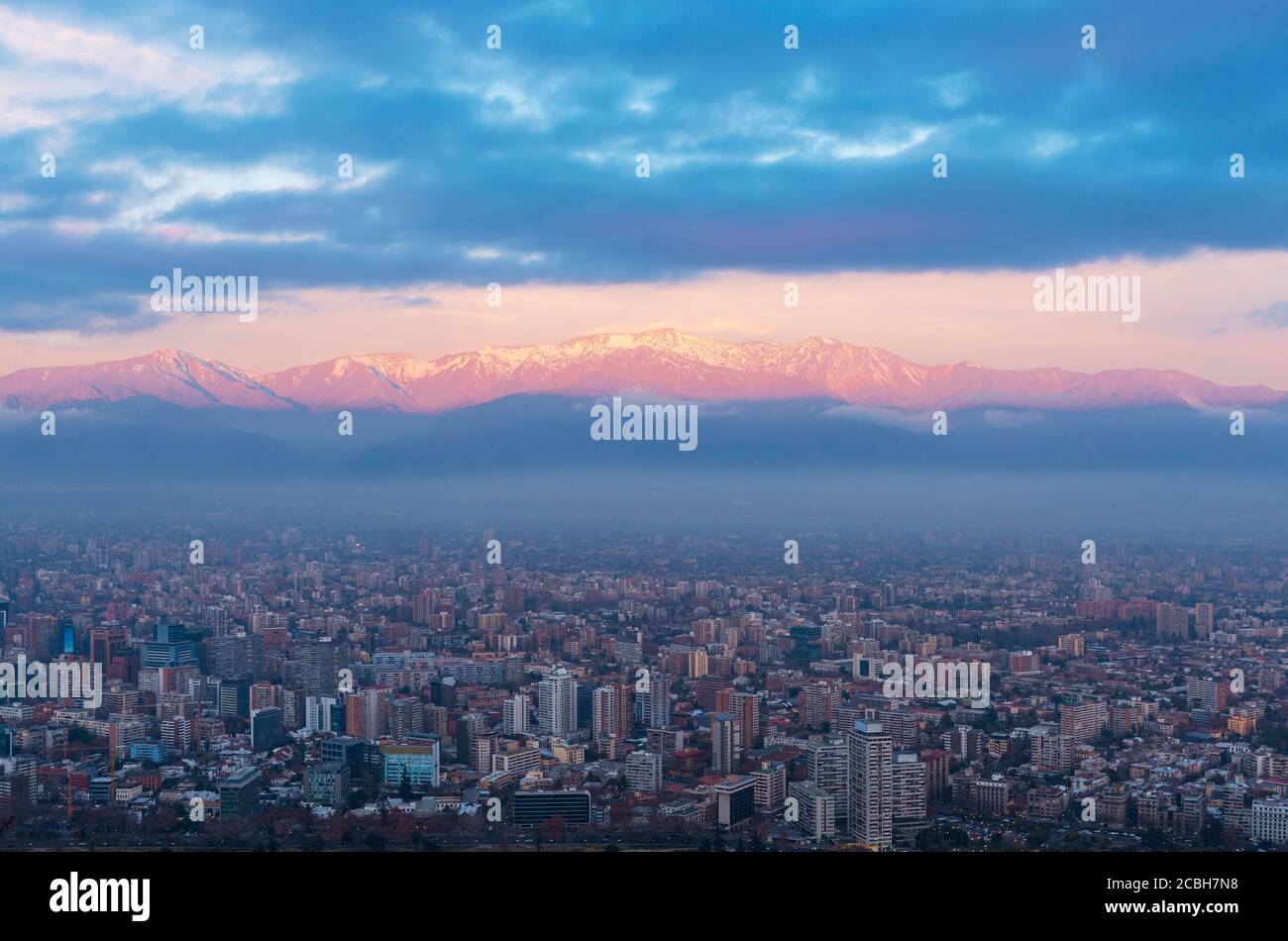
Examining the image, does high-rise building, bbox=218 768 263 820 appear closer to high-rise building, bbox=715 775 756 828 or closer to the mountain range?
high-rise building, bbox=715 775 756 828

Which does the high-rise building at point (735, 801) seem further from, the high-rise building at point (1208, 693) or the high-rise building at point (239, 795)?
the high-rise building at point (1208, 693)

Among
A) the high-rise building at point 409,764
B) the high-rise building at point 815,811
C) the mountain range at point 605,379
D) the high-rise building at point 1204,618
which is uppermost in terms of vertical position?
the mountain range at point 605,379

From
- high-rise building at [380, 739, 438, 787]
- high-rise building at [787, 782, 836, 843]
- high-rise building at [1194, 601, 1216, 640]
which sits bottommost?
high-rise building at [380, 739, 438, 787]

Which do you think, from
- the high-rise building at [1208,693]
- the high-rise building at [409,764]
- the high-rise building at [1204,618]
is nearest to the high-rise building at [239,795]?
the high-rise building at [409,764]

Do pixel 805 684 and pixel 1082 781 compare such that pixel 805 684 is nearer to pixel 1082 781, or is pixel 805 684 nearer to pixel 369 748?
pixel 1082 781

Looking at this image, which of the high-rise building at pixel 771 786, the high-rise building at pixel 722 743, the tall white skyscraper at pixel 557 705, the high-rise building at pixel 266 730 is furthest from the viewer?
the tall white skyscraper at pixel 557 705

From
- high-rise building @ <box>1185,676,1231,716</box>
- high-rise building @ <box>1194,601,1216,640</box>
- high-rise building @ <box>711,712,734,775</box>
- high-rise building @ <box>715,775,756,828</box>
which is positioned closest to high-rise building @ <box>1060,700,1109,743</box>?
high-rise building @ <box>1185,676,1231,716</box>

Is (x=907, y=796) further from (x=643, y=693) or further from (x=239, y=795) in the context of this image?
(x=239, y=795)

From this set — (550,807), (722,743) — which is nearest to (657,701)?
(722,743)
